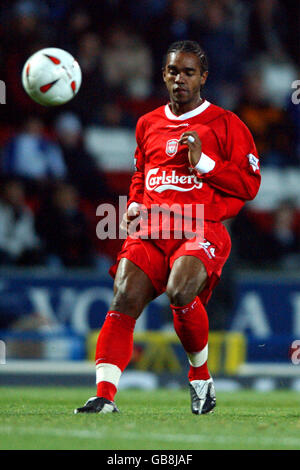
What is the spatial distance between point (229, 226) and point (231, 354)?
157 cm

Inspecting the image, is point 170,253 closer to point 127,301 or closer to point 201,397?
point 127,301

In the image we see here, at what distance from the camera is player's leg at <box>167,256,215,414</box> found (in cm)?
528

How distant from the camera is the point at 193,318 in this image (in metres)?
5.35

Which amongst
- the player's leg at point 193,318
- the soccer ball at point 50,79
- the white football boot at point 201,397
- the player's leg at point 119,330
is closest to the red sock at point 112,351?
the player's leg at point 119,330

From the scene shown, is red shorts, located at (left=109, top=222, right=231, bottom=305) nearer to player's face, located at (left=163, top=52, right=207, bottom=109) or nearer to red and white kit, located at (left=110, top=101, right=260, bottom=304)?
red and white kit, located at (left=110, top=101, right=260, bottom=304)

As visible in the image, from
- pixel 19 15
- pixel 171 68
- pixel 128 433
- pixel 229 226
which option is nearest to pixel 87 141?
pixel 19 15

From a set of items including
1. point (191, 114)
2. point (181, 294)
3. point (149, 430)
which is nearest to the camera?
point (149, 430)

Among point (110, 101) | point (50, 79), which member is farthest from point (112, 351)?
point (110, 101)

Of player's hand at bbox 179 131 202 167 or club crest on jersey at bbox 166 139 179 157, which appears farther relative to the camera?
club crest on jersey at bbox 166 139 179 157

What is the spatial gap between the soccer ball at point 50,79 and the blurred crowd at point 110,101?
4.59m

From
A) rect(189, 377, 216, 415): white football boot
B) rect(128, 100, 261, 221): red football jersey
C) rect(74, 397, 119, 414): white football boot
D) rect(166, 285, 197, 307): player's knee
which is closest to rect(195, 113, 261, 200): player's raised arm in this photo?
rect(128, 100, 261, 221): red football jersey

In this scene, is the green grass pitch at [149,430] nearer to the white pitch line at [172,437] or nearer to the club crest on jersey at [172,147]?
the white pitch line at [172,437]

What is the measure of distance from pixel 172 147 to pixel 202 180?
0.87 ft

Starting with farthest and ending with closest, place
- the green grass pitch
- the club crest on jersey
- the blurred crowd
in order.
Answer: the blurred crowd, the club crest on jersey, the green grass pitch
